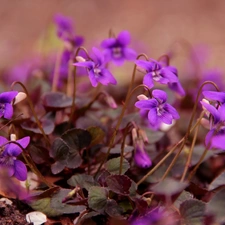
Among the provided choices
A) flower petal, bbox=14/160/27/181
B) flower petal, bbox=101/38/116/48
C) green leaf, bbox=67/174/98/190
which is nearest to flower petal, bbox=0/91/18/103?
flower petal, bbox=14/160/27/181

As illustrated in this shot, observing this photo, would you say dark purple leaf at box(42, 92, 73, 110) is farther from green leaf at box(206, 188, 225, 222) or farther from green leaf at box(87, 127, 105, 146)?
green leaf at box(206, 188, 225, 222)

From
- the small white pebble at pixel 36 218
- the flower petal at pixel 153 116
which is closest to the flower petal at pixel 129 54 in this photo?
the flower petal at pixel 153 116

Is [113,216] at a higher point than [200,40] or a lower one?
higher

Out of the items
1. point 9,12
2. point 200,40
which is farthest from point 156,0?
point 9,12

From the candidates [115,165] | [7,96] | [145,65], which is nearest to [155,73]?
[145,65]

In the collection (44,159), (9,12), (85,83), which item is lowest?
(9,12)

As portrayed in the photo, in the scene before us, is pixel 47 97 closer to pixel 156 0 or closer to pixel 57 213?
pixel 57 213

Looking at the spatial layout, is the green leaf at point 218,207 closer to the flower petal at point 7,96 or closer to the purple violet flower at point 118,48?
the flower petal at point 7,96
